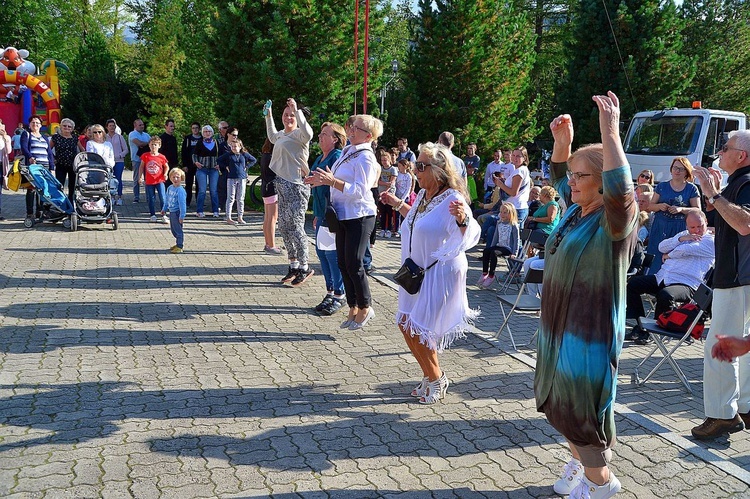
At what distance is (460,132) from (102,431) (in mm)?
16879

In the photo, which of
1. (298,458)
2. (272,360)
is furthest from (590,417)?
(272,360)

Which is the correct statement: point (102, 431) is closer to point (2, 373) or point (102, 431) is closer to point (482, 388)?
point (2, 373)

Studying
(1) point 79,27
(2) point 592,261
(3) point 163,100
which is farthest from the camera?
(1) point 79,27

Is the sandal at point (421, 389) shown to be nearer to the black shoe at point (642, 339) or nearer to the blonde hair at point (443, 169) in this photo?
the blonde hair at point (443, 169)

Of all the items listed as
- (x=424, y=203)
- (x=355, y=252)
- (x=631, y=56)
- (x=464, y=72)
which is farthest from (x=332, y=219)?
(x=631, y=56)

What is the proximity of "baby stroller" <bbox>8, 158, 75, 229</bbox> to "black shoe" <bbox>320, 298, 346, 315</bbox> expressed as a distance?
7371mm

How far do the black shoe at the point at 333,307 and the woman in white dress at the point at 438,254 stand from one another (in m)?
2.71

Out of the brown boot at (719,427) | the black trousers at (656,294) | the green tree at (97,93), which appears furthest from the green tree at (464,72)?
the green tree at (97,93)

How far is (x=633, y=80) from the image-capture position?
72.6 ft

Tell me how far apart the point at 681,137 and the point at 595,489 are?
1355 cm

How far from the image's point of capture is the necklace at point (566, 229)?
3.34 metres

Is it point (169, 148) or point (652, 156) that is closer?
point (652, 156)

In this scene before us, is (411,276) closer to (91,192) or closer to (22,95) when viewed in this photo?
(91,192)

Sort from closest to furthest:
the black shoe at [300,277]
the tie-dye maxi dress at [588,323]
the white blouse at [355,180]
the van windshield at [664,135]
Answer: the tie-dye maxi dress at [588,323]
the white blouse at [355,180]
the black shoe at [300,277]
the van windshield at [664,135]
